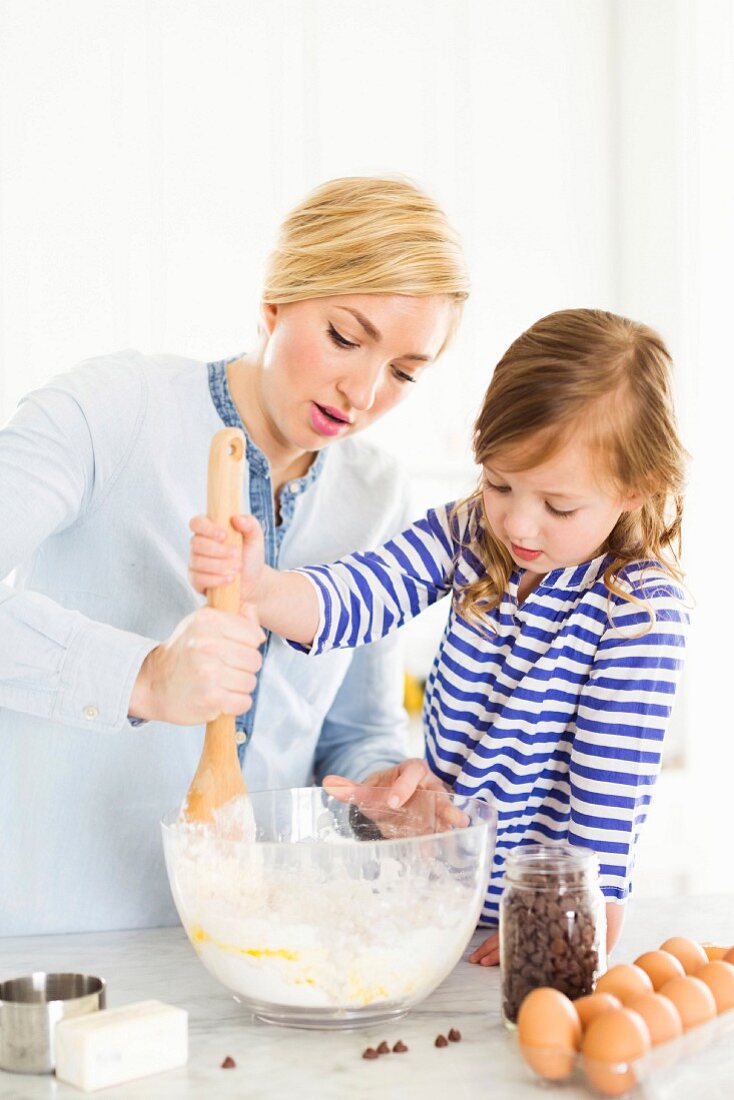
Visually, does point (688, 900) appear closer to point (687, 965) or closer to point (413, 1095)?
point (687, 965)

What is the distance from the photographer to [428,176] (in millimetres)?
3160

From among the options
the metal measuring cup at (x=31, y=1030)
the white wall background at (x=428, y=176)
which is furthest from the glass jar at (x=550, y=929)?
the white wall background at (x=428, y=176)

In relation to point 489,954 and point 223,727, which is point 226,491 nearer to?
point 223,727

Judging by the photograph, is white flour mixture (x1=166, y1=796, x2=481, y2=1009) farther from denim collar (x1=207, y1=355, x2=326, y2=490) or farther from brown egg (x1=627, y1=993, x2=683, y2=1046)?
denim collar (x1=207, y1=355, x2=326, y2=490)

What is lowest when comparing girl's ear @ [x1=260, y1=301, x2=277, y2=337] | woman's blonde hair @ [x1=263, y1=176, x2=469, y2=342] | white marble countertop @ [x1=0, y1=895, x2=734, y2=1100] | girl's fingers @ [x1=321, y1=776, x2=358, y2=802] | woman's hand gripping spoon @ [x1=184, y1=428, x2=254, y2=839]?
white marble countertop @ [x1=0, y1=895, x2=734, y2=1100]

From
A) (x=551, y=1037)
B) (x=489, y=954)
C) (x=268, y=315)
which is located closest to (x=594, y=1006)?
(x=551, y=1037)

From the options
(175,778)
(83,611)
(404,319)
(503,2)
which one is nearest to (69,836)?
(175,778)

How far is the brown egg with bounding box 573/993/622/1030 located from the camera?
88cm

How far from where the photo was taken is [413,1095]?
862 millimetres

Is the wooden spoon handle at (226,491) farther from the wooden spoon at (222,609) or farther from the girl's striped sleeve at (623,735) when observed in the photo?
the girl's striped sleeve at (623,735)

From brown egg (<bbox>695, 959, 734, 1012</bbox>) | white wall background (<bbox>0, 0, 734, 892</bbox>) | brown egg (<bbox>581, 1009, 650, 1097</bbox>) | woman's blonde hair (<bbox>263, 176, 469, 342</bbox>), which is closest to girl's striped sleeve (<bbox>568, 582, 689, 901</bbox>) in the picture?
brown egg (<bbox>695, 959, 734, 1012</bbox>)

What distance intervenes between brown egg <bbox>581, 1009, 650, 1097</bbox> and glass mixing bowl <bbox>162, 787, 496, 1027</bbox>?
0.17 metres

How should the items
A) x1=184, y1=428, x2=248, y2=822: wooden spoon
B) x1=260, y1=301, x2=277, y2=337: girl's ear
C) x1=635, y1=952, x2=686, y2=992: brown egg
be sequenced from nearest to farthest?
x1=635, y1=952, x2=686, y2=992: brown egg, x1=184, y1=428, x2=248, y2=822: wooden spoon, x1=260, y1=301, x2=277, y2=337: girl's ear

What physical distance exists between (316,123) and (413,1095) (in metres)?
2.58
